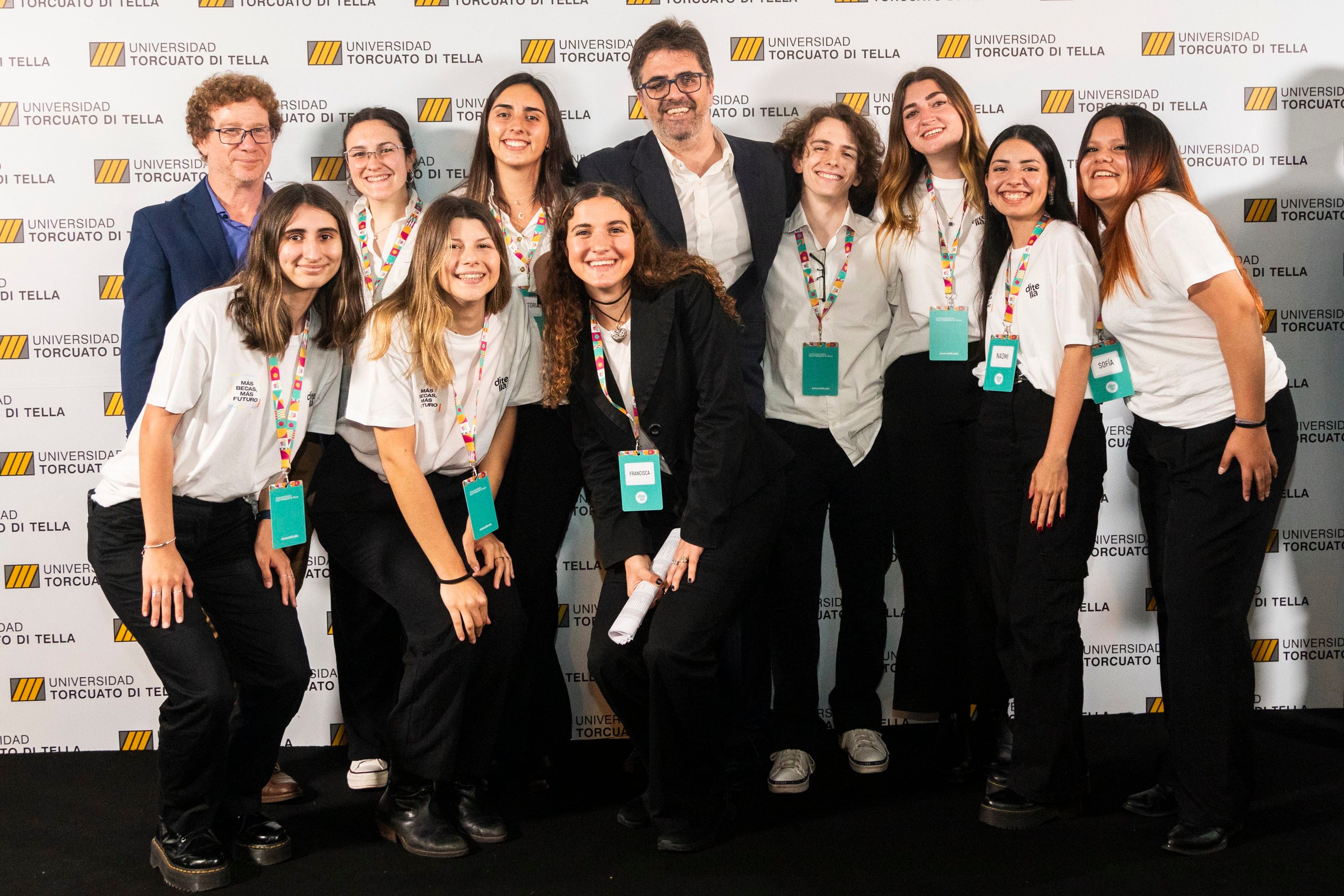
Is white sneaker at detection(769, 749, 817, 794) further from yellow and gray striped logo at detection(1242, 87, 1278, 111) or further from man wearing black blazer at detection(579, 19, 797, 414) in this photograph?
yellow and gray striped logo at detection(1242, 87, 1278, 111)

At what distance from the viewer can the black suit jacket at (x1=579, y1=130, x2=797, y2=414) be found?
3107mm

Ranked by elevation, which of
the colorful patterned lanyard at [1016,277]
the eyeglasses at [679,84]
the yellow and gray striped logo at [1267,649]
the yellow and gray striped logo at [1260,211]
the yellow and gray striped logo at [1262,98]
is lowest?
the yellow and gray striped logo at [1267,649]

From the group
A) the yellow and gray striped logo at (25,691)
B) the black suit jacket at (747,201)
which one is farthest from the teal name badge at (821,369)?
the yellow and gray striped logo at (25,691)

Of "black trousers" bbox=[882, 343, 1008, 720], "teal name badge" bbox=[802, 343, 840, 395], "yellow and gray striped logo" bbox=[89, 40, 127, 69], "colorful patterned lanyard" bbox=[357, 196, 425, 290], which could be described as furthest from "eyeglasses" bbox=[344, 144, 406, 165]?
"black trousers" bbox=[882, 343, 1008, 720]

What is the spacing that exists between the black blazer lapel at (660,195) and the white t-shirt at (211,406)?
3.72 ft

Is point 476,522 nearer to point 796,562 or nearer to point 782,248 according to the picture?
point 796,562

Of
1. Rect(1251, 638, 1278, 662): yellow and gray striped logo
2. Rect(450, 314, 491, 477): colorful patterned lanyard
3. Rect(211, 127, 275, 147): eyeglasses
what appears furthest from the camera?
Rect(1251, 638, 1278, 662): yellow and gray striped logo

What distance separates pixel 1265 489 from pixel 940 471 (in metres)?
0.84

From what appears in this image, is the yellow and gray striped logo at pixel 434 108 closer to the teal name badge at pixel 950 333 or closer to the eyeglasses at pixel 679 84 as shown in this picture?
the eyeglasses at pixel 679 84

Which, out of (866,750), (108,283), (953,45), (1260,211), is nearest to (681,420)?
(866,750)

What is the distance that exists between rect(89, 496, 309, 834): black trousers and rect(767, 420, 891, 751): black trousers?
1373mm

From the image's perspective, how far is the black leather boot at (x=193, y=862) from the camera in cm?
252

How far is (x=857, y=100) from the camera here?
3.55m

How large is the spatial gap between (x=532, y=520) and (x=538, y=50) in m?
1.66
